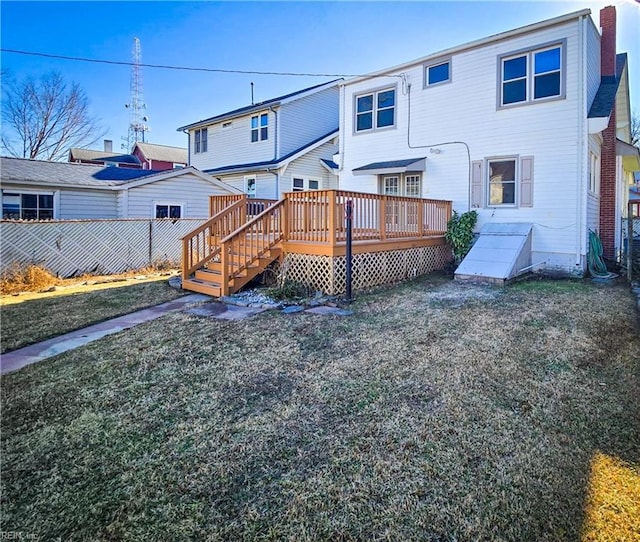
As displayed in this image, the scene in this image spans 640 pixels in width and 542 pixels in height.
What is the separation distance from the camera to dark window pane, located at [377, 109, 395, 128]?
41.1 feet

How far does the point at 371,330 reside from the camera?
17.9 feet

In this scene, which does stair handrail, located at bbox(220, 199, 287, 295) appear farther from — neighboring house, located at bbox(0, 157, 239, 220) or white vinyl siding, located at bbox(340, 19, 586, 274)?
neighboring house, located at bbox(0, 157, 239, 220)

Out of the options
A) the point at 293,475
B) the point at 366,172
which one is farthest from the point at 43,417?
the point at 366,172

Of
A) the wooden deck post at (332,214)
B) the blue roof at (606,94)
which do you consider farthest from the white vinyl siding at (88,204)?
the blue roof at (606,94)

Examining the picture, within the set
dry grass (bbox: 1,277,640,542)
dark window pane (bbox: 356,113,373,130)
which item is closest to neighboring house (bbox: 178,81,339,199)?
dark window pane (bbox: 356,113,373,130)

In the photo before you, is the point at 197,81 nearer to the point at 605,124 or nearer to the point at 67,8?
the point at 67,8

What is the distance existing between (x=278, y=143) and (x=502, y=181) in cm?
966

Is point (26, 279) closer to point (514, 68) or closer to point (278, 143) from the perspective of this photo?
point (278, 143)

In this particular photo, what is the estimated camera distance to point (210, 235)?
9.37 meters

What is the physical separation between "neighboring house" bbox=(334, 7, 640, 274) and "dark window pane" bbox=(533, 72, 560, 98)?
0.02 m

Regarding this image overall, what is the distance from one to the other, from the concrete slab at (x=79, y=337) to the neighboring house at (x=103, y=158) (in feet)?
91.4

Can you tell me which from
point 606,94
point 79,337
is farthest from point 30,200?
point 606,94

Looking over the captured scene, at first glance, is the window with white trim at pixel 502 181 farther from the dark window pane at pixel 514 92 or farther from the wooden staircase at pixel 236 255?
the wooden staircase at pixel 236 255

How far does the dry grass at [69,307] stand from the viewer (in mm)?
5609
